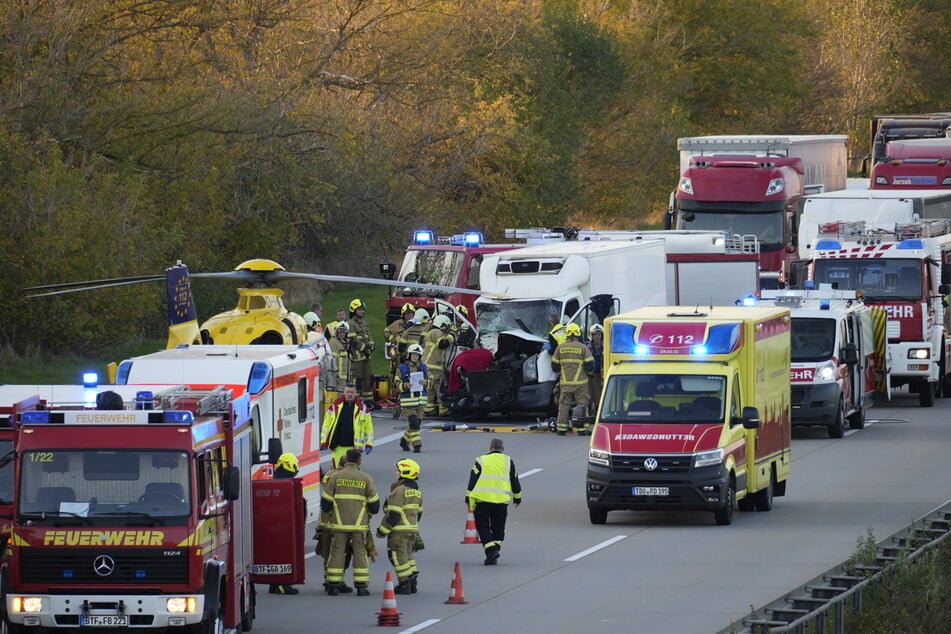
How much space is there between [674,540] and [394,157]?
97.7 feet

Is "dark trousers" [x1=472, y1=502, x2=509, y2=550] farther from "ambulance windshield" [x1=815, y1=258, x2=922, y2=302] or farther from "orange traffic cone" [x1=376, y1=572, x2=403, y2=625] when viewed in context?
"ambulance windshield" [x1=815, y1=258, x2=922, y2=302]

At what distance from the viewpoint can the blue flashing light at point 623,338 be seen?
22.1m

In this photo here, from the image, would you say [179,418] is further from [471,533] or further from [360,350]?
[360,350]

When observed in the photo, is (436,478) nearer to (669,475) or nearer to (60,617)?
(669,475)

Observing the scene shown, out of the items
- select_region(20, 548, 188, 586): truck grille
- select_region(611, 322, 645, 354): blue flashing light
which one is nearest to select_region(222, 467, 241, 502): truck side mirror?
select_region(20, 548, 188, 586): truck grille

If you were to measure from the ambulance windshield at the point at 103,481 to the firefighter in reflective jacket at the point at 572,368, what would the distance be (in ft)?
52.1

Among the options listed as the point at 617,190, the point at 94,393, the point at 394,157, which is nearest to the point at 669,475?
the point at 94,393

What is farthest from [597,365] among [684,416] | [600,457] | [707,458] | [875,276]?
[707,458]

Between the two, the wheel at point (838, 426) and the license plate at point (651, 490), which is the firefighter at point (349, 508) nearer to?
the license plate at point (651, 490)

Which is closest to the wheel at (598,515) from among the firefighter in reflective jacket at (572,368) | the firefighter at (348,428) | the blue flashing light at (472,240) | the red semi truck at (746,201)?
the firefighter at (348,428)

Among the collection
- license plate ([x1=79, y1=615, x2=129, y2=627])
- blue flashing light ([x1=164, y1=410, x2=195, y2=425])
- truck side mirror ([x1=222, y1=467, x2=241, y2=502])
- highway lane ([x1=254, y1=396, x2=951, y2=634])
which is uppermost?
blue flashing light ([x1=164, y1=410, x2=195, y2=425])

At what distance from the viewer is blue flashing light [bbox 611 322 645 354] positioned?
22.1m

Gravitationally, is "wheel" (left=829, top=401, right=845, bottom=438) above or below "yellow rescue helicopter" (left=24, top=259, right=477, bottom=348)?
below

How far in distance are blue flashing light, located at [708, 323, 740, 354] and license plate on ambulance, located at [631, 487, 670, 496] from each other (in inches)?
68.2
